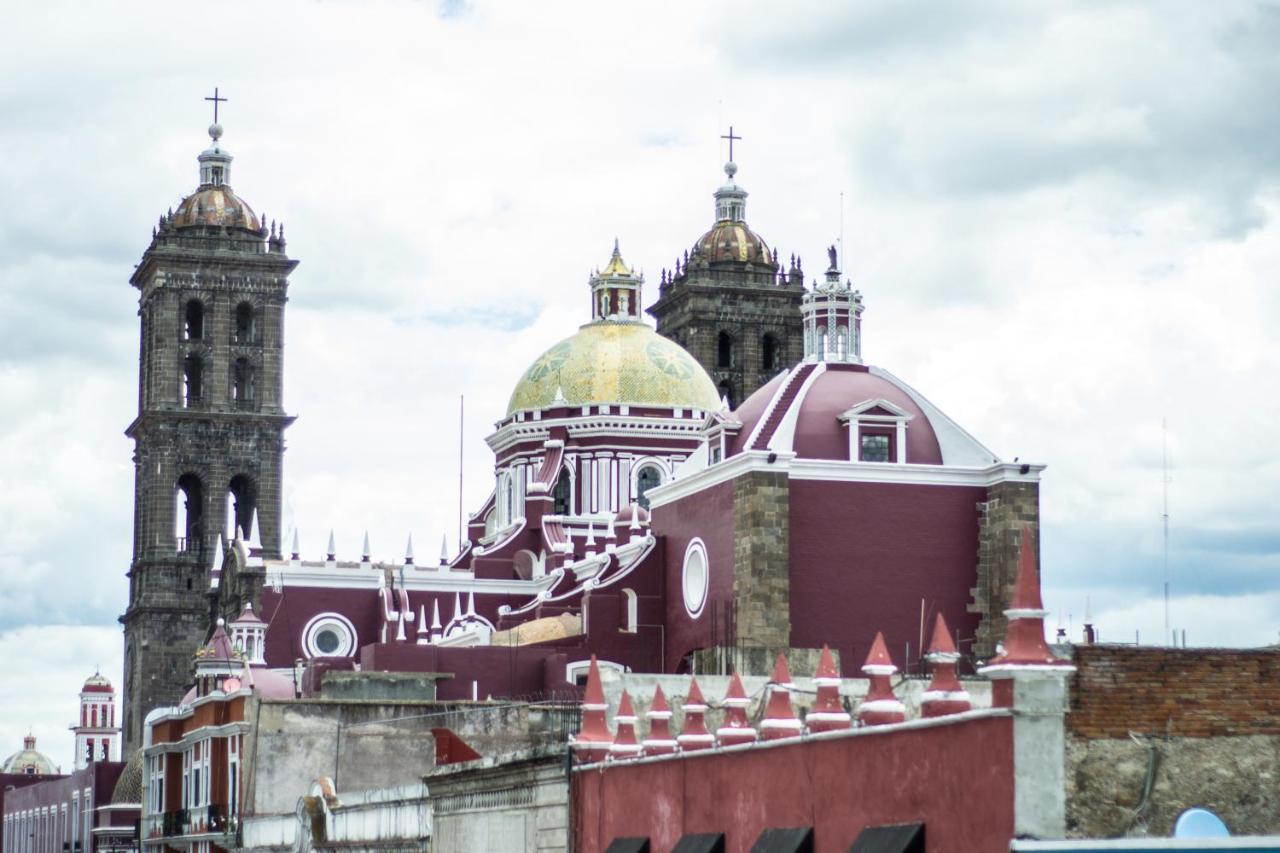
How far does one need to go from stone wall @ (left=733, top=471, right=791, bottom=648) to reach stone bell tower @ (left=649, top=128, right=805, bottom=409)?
47.1 meters

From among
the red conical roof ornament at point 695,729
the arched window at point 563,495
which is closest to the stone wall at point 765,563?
the arched window at point 563,495

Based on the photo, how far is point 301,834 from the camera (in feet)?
138

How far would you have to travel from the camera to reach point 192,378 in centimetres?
9894

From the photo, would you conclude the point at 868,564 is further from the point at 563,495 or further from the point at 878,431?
the point at 563,495

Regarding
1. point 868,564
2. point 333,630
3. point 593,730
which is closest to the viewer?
point 593,730

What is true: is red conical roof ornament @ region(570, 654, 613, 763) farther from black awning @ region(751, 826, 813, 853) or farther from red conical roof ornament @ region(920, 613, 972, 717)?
red conical roof ornament @ region(920, 613, 972, 717)

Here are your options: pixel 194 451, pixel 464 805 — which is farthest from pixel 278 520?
pixel 464 805

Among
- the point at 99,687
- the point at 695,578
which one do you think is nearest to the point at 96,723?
the point at 99,687

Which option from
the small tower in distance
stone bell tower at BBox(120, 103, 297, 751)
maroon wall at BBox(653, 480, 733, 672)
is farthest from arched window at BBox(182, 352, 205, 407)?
maroon wall at BBox(653, 480, 733, 672)

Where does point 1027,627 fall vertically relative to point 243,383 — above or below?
below

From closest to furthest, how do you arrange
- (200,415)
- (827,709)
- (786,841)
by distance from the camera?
(786,841) < (827,709) < (200,415)

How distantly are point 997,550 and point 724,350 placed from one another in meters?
47.9

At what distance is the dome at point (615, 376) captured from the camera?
255 ft

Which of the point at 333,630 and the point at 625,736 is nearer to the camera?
the point at 625,736
